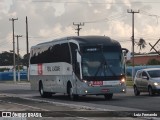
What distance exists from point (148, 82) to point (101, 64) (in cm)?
397

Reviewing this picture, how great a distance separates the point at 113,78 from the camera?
28094mm

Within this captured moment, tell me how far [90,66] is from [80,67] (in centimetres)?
52

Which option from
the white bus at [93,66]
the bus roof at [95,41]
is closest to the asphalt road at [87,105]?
the white bus at [93,66]

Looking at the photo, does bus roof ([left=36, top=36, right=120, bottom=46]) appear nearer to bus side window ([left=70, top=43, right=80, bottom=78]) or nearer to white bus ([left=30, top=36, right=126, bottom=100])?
white bus ([left=30, top=36, right=126, bottom=100])

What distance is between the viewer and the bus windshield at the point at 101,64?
2800 centimetres

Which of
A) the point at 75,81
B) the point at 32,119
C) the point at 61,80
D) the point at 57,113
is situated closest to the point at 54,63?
the point at 61,80

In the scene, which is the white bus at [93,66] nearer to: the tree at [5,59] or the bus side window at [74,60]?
the bus side window at [74,60]

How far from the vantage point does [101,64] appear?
28016 millimetres

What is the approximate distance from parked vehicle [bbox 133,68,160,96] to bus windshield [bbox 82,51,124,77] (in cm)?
284

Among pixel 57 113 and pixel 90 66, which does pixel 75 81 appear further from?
pixel 57 113

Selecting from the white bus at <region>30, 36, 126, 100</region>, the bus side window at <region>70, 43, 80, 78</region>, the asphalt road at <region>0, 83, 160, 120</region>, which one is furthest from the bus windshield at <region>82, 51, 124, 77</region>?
the asphalt road at <region>0, 83, 160, 120</region>

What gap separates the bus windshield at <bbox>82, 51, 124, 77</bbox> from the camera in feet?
91.9

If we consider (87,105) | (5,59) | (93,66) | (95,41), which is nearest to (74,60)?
(93,66)

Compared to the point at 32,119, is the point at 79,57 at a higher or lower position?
higher
